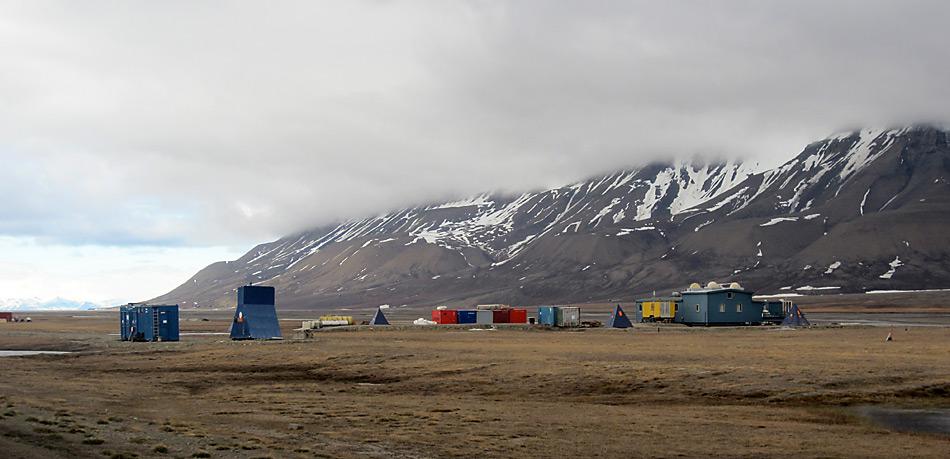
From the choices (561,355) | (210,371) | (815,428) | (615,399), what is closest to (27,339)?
(210,371)

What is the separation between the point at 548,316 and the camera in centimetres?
9144

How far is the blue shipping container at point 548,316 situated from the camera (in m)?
90.8

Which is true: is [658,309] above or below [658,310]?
above

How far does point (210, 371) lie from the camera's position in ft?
144

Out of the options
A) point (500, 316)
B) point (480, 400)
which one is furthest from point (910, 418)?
point (500, 316)

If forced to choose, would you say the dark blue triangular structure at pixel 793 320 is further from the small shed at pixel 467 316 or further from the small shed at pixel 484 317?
the small shed at pixel 467 316

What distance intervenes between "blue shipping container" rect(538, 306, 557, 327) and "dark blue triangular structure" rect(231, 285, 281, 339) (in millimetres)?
30432

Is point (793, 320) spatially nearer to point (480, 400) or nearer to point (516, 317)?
point (516, 317)

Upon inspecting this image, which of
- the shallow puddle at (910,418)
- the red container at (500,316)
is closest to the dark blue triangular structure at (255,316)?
the red container at (500,316)

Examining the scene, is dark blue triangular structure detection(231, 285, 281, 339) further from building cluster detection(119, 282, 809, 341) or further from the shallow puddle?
the shallow puddle

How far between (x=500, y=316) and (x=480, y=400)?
67.0m

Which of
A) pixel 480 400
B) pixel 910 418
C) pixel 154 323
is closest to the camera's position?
pixel 910 418

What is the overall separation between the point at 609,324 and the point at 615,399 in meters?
57.7

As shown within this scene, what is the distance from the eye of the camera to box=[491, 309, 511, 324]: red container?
9740 centimetres
